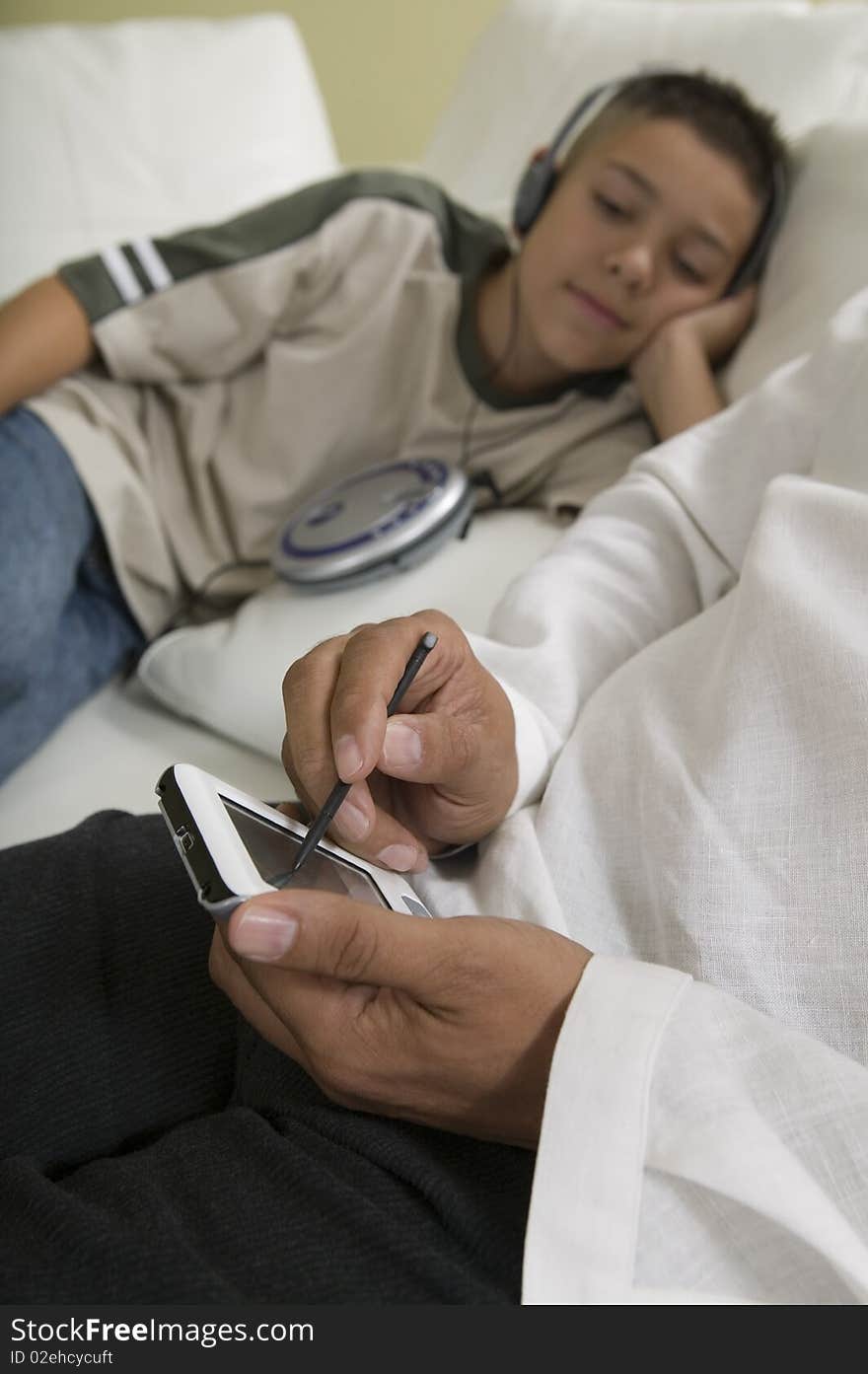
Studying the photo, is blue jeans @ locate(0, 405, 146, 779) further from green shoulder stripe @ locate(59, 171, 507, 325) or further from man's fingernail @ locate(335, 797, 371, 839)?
man's fingernail @ locate(335, 797, 371, 839)

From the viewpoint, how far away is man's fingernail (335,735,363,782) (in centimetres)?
41

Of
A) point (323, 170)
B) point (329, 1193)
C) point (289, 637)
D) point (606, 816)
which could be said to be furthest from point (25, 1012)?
point (323, 170)

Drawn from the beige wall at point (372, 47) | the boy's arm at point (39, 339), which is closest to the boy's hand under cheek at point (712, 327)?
the boy's arm at point (39, 339)

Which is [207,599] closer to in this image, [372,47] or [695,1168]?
[695,1168]

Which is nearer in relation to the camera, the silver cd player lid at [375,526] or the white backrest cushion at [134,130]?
the silver cd player lid at [375,526]

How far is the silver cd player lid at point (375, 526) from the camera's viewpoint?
837 mm

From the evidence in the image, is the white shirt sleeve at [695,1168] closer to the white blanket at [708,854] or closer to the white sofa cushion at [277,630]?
the white blanket at [708,854]

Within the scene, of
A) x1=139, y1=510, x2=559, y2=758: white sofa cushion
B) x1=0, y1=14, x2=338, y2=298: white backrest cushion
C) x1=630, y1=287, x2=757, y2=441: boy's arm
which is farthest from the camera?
x1=0, y1=14, x2=338, y2=298: white backrest cushion

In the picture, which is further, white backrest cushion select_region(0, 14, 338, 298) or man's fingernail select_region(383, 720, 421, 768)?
white backrest cushion select_region(0, 14, 338, 298)

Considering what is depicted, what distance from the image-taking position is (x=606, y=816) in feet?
1.62

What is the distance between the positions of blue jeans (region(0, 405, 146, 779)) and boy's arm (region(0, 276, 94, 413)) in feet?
0.09

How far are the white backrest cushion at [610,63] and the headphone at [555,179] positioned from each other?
0.09 m

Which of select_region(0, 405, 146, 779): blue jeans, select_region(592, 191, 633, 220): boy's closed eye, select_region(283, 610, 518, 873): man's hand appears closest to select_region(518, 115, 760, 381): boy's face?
select_region(592, 191, 633, 220): boy's closed eye

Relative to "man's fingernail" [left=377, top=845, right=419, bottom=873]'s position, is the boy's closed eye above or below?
above
